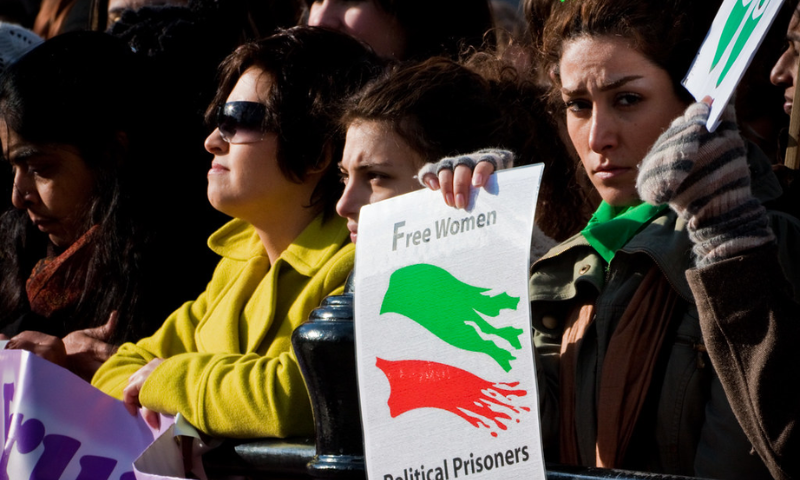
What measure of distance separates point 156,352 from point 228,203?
0.55 metres

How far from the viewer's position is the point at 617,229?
246 cm

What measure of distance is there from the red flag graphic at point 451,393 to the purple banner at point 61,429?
1054 millimetres

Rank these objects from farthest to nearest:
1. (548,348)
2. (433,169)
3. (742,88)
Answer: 1. (742,88)
2. (548,348)
3. (433,169)

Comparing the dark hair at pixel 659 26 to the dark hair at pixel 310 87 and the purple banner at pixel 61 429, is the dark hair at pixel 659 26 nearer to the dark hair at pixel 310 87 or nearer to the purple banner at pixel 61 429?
the dark hair at pixel 310 87

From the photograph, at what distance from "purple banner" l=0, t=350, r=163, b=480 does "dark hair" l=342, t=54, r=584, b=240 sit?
1063 millimetres

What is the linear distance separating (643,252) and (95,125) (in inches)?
104

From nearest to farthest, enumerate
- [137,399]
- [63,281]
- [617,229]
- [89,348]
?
[617,229] → [137,399] → [89,348] → [63,281]

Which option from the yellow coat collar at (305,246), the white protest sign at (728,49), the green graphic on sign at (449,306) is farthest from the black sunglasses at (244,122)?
the white protest sign at (728,49)

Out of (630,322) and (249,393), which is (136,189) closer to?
(249,393)

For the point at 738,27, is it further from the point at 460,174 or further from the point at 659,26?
the point at 659,26

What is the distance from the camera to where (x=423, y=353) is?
184cm

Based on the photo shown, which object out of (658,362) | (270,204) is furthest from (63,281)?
(658,362)

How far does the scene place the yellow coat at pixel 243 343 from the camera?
257 cm

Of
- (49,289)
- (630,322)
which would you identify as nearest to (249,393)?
(630,322)
